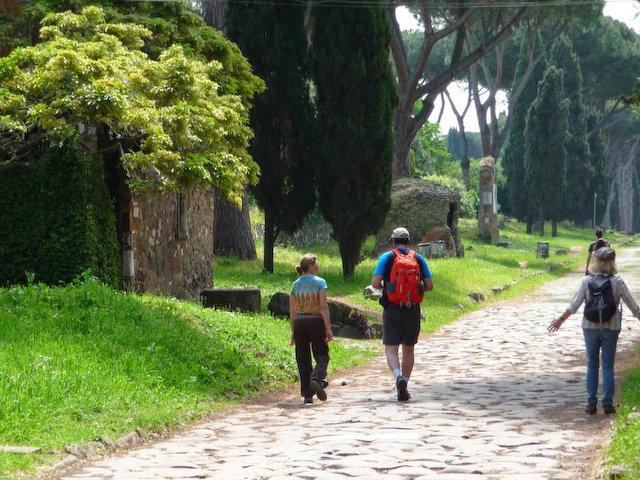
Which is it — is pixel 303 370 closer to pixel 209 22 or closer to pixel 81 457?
pixel 81 457

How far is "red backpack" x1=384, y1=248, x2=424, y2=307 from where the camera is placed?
33.6ft

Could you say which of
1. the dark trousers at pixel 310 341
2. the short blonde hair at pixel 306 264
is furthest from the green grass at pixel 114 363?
the short blonde hair at pixel 306 264

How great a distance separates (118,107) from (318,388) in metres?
5.94

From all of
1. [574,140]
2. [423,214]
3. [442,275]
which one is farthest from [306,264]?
[574,140]

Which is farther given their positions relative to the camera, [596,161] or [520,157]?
[596,161]

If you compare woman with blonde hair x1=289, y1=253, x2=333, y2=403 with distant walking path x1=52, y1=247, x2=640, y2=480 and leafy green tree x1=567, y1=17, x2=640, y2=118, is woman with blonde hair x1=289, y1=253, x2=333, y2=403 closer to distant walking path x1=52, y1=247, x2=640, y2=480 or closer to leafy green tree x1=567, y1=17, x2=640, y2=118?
distant walking path x1=52, y1=247, x2=640, y2=480

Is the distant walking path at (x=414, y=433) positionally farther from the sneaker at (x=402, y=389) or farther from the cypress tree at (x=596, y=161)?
the cypress tree at (x=596, y=161)

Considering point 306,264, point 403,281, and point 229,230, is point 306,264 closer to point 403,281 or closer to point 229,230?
point 403,281

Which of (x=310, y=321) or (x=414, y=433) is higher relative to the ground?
(x=310, y=321)

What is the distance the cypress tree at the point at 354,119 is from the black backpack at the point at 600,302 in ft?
50.4

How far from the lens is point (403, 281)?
10.3 metres

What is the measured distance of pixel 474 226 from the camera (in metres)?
50.2

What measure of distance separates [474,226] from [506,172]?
1217cm

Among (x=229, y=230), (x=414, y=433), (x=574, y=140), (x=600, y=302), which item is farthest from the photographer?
(x=574, y=140)
